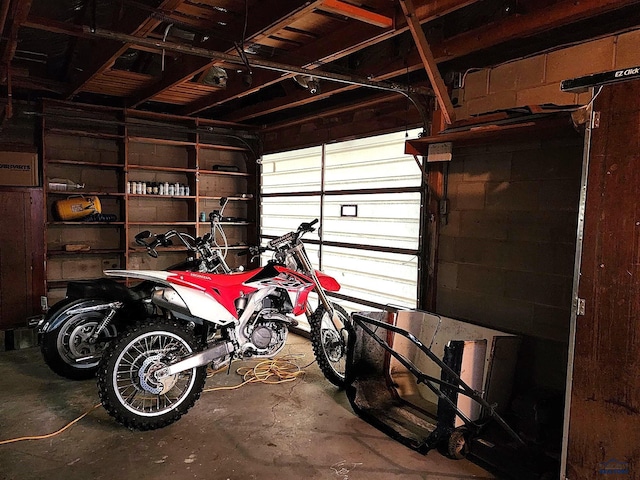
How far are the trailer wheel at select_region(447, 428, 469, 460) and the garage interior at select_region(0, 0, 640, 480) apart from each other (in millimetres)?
62

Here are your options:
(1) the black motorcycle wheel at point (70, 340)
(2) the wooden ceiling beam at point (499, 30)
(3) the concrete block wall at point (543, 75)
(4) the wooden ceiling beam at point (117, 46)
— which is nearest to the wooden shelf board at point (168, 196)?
(4) the wooden ceiling beam at point (117, 46)

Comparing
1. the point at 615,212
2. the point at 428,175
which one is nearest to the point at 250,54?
the point at 428,175

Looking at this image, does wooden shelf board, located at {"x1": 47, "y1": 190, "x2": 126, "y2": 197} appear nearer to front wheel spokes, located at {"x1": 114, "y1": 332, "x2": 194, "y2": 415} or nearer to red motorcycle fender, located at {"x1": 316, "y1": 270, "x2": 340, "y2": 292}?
front wheel spokes, located at {"x1": 114, "y1": 332, "x2": 194, "y2": 415}

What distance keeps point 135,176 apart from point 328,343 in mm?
3285

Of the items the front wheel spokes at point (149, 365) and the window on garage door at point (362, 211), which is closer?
the front wheel spokes at point (149, 365)

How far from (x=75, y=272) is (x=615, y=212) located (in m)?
5.16

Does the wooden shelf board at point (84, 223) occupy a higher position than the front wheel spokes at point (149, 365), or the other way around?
the wooden shelf board at point (84, 223)

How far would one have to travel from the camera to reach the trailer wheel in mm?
2564

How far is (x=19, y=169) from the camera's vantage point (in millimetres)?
4453

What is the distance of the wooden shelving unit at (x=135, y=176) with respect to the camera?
4.92 meters

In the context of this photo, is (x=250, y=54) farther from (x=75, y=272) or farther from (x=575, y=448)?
(x=75, y=272)

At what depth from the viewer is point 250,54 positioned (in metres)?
3.18

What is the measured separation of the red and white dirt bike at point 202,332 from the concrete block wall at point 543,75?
160 cm

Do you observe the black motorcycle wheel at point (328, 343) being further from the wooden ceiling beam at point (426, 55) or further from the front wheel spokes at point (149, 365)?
the wooden ceiling beam at point (426, 55)
